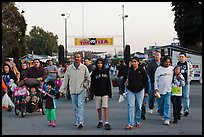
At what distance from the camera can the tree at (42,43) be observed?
103 meters

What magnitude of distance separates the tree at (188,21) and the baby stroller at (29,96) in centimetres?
3105

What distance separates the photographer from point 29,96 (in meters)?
12.5

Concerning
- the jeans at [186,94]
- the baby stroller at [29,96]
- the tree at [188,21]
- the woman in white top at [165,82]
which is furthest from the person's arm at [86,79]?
the tree at [188,21]

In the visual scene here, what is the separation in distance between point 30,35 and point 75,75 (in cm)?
10141

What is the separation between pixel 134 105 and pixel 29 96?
4.11 meters

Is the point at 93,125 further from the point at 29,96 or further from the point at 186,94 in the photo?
the point at 29,96

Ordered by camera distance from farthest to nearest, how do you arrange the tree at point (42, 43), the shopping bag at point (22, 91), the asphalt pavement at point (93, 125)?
the tree at point (42, 43) → the shopping bag at point (22, 91) → the asphalt pavement at point (93, 125)

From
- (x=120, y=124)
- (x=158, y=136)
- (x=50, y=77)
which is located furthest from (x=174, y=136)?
(x=50, y=77)

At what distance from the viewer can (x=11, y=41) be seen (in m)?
38.8

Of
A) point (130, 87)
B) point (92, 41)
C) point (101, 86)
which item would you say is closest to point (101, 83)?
point (101, 86)

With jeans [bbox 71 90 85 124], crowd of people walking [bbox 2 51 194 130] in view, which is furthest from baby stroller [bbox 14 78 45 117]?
jeans [bbox 71 90 85 124]

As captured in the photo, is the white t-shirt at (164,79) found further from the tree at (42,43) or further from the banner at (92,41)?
the tree at (42,43)

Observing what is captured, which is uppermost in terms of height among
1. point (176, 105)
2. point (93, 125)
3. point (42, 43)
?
point (42, 43)

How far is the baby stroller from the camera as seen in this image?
12.3m
